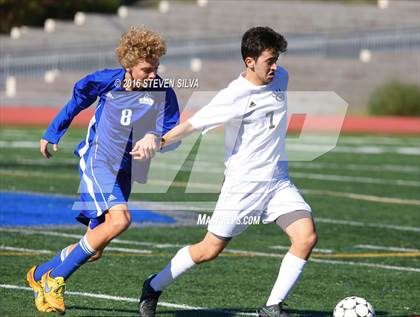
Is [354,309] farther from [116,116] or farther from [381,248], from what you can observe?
[381,248]

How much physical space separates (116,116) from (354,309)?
7.03 feet

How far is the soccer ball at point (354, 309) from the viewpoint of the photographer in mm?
7410

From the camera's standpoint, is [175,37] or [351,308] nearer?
[351,308]

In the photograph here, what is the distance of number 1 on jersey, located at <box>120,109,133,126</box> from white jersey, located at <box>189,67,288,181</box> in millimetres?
818

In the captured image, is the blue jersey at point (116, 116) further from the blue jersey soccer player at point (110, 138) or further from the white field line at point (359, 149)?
the white field line at point (359, 149)

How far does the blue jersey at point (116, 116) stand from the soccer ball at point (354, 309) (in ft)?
5.66

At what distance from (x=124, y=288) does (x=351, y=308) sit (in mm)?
2104

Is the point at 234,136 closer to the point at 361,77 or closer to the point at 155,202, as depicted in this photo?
the point at 155,202

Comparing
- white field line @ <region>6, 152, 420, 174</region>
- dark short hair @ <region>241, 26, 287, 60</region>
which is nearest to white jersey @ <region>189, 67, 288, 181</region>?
dark short hair @ <region>241, 26, 287, 60</region>

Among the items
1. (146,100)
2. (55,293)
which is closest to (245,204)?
(146,100)

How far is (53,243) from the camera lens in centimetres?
1099

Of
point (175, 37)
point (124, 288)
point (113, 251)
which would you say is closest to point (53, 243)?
point (113, 251)

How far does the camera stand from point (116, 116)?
8047mm

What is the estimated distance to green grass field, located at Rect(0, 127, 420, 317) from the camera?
838 centimetres
